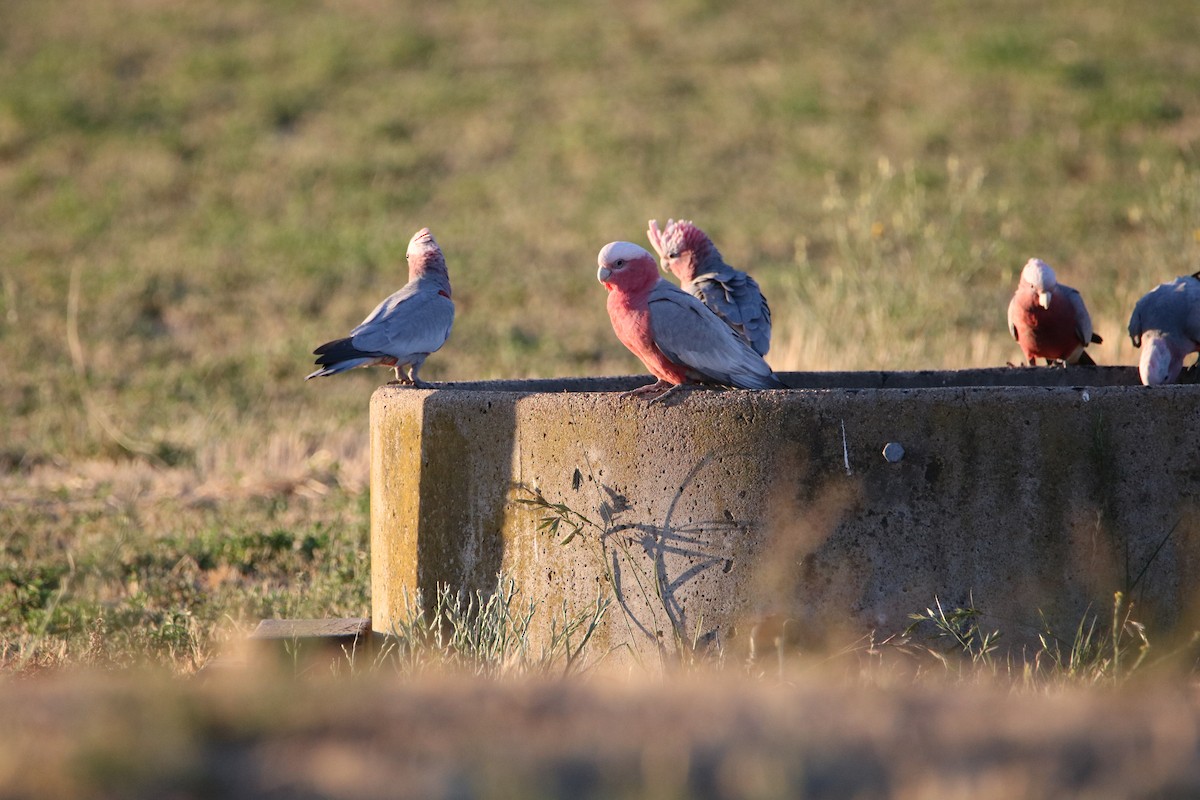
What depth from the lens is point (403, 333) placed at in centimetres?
522

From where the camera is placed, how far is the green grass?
818 centimetres

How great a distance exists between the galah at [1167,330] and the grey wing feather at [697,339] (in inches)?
67.1

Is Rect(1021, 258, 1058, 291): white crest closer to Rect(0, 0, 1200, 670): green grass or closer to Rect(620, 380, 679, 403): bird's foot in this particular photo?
Rect(620, 380, 679, 403): bird's foot

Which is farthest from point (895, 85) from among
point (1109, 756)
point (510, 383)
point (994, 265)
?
point (1109, 756)

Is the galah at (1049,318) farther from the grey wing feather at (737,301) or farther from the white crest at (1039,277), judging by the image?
the grey wing feather at (737,301)

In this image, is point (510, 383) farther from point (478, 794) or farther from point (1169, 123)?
point (1169, 123)

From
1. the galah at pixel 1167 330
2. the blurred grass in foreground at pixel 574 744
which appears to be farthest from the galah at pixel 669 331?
the blurred grass in foreground at pixel 574 744

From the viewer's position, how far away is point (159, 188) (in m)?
19.0

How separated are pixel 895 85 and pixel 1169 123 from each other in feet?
13.9

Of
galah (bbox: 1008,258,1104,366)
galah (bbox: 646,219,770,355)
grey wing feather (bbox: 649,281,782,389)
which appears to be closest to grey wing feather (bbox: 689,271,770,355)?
galah (bbox: 646,219,770,355)

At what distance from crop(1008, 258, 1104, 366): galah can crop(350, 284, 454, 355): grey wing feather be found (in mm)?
2648

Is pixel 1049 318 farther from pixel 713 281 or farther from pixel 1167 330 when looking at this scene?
pixel 713 281

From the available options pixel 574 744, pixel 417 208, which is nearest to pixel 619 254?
pixel 574 744

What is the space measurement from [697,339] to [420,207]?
47.7 feet
